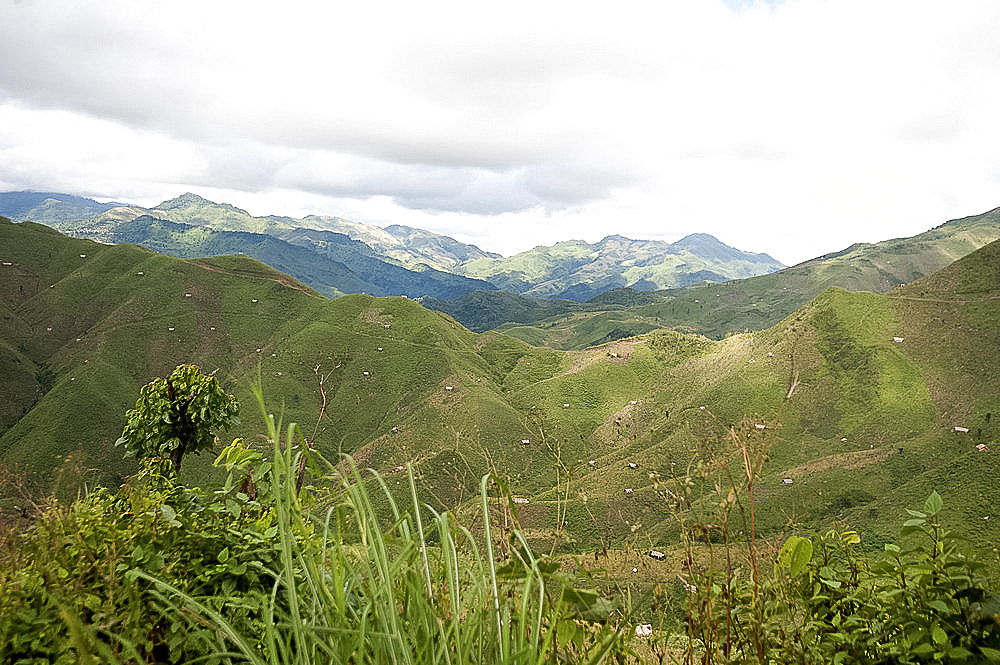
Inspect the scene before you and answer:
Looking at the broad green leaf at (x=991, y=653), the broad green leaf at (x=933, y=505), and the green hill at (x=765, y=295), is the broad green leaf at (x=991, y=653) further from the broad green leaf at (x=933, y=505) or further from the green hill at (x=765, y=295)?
the green hill at (x=765, y=295)

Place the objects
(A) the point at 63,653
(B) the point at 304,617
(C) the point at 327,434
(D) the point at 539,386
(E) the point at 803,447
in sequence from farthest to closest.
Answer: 1. (D) the point at 539,386
2. (C) the point at 327,434
3. (E) the point at 803,447
4. (B) the point at 304,617
5. (A) the point at 63,653

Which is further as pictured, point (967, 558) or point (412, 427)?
point (412, 427)

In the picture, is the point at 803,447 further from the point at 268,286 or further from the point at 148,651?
the point at 268,286

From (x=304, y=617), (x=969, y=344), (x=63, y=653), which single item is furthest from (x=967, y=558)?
(x=969, y=344)

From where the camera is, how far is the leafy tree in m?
9.09

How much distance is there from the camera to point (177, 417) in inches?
367

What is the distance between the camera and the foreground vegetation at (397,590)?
141 centimetres

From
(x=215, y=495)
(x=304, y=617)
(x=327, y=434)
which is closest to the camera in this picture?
(x=304, y=617)

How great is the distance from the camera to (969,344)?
46312 millimetres

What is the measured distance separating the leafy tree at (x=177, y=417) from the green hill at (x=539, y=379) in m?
21.4

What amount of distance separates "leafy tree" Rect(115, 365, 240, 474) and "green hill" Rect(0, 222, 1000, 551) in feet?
70.2

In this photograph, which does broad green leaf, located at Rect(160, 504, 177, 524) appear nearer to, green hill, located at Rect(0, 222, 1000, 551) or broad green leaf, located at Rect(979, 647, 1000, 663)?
broad green leaf, located at Rect(979, 647, 1000, 663)

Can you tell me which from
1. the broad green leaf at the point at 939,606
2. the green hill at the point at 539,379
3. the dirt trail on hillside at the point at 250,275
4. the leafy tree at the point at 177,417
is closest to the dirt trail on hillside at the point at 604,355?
the green hill at the point at 539,379

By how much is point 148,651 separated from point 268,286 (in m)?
85.2
